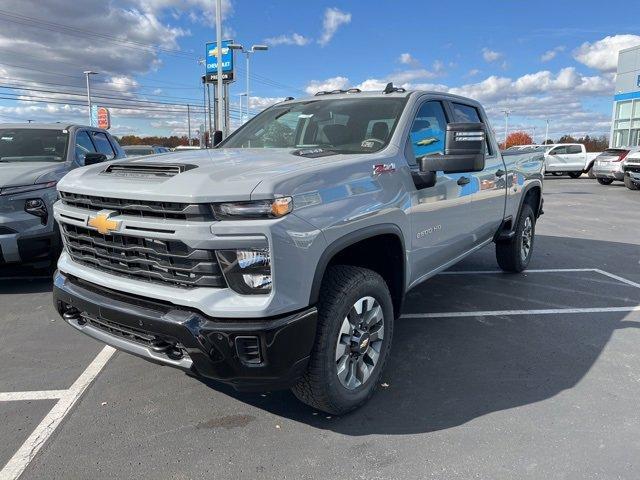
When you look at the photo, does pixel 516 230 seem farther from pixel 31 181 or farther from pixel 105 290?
pixel 31 181

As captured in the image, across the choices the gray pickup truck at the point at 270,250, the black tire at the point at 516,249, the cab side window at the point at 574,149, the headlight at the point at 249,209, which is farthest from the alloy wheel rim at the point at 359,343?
the cab side window at the point at 574,149

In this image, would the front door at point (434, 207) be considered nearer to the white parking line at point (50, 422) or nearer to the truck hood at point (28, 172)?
the white parking line at point (50, 422)

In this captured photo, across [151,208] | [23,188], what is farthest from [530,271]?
[23,188]

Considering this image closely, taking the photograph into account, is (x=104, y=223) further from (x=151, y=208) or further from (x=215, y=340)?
(x=215, y=340)

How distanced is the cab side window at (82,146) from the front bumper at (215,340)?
14.3 ft

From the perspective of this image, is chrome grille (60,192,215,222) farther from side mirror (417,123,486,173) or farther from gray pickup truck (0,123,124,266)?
gray pickup truck (0,123,124,266)

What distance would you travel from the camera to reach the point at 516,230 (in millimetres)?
5891

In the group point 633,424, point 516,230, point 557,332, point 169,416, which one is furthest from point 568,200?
point 169,416

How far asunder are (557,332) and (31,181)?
208 inches

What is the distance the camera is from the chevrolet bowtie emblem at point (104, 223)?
8.54ft

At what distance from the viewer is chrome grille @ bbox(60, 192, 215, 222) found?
2355mm

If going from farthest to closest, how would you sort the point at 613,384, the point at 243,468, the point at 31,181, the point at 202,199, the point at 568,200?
the point at 568,200
the point at 31,181
the point at 613,384
the point at 243,468
the point at 202,199

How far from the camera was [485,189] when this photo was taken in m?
4.69

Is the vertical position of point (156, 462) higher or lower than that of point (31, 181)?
lower
